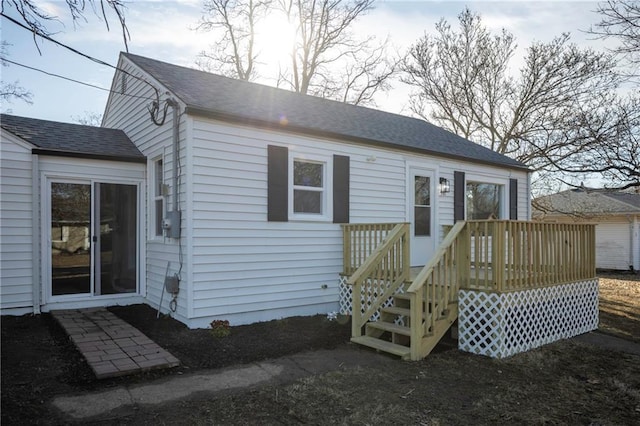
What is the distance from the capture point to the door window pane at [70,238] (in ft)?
22.5

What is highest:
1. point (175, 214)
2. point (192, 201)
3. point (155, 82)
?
point (155, 82)

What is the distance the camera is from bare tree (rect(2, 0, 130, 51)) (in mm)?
3420

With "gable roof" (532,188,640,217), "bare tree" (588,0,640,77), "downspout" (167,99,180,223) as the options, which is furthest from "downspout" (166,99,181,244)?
"gable roof" (532,188,640,217)

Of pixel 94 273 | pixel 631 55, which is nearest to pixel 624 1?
pixel 631 55

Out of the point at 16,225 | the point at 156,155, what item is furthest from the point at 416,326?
the point at 16,225

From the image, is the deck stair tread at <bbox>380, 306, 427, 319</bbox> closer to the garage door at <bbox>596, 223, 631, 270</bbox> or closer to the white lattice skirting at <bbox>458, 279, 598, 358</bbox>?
the white lattice skirting at <bbox>458, 279, 598, 358</bbox>

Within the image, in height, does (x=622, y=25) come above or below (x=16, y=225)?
above

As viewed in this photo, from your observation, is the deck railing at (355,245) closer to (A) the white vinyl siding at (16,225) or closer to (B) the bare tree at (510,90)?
(A) the white vinyl siding at (16,225)

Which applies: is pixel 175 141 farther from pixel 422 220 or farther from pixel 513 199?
pixel 513 199

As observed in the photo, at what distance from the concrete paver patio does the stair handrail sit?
267cm

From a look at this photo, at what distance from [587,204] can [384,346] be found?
20103 mm

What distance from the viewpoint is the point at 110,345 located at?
198 inches

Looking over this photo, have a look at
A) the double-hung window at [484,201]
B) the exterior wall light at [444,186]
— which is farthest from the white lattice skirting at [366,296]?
the double-hung window at [484,201]

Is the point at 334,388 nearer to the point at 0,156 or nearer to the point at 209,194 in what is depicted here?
the point at 209,194
